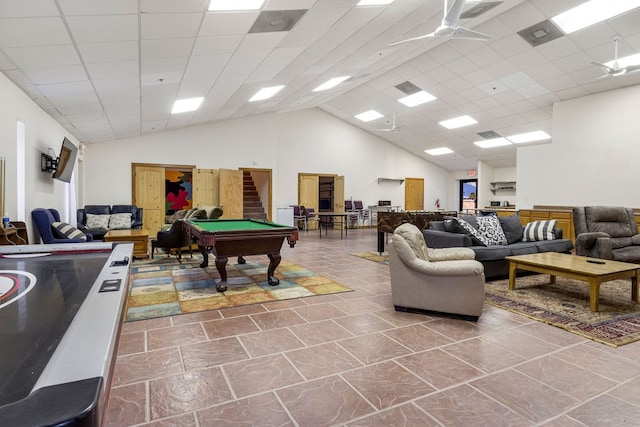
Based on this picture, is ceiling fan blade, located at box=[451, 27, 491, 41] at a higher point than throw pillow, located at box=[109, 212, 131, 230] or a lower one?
higher

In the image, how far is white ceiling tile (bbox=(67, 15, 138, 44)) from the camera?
9.92 ft

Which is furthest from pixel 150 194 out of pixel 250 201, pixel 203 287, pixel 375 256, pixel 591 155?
pixel 591 155

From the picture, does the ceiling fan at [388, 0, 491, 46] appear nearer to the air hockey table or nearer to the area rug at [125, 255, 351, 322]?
the area rug at [125, 255, 351, 322]

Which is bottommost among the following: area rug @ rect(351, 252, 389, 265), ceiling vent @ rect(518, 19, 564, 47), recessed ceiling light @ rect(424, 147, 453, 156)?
area rug @ rect(351, 252, 389, 265)

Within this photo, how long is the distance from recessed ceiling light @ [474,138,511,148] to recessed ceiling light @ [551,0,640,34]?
5249mm

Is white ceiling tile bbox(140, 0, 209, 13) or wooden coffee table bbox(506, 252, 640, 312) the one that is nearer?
white ceiling tile bbox(140, 0, 209, 13)

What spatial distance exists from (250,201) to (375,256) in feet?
25.4

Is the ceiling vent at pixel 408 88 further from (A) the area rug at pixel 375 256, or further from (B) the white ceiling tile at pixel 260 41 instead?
(B) the white ceiling tile at pixel 260 41

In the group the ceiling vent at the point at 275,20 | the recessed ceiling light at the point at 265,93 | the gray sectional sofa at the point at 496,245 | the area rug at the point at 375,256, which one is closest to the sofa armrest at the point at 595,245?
the gray sectional sofa at the point at 496,245

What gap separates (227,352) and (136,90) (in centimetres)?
450

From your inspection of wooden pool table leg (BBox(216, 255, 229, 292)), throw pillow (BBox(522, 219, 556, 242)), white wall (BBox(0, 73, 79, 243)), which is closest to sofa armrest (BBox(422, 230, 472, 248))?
throw pillow (BBox(522, 219, 556, 242))

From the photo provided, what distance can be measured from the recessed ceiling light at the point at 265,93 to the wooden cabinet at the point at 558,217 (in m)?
6.58

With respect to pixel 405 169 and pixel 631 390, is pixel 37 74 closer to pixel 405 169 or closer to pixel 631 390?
pixel 631 390

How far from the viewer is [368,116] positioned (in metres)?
12.1
